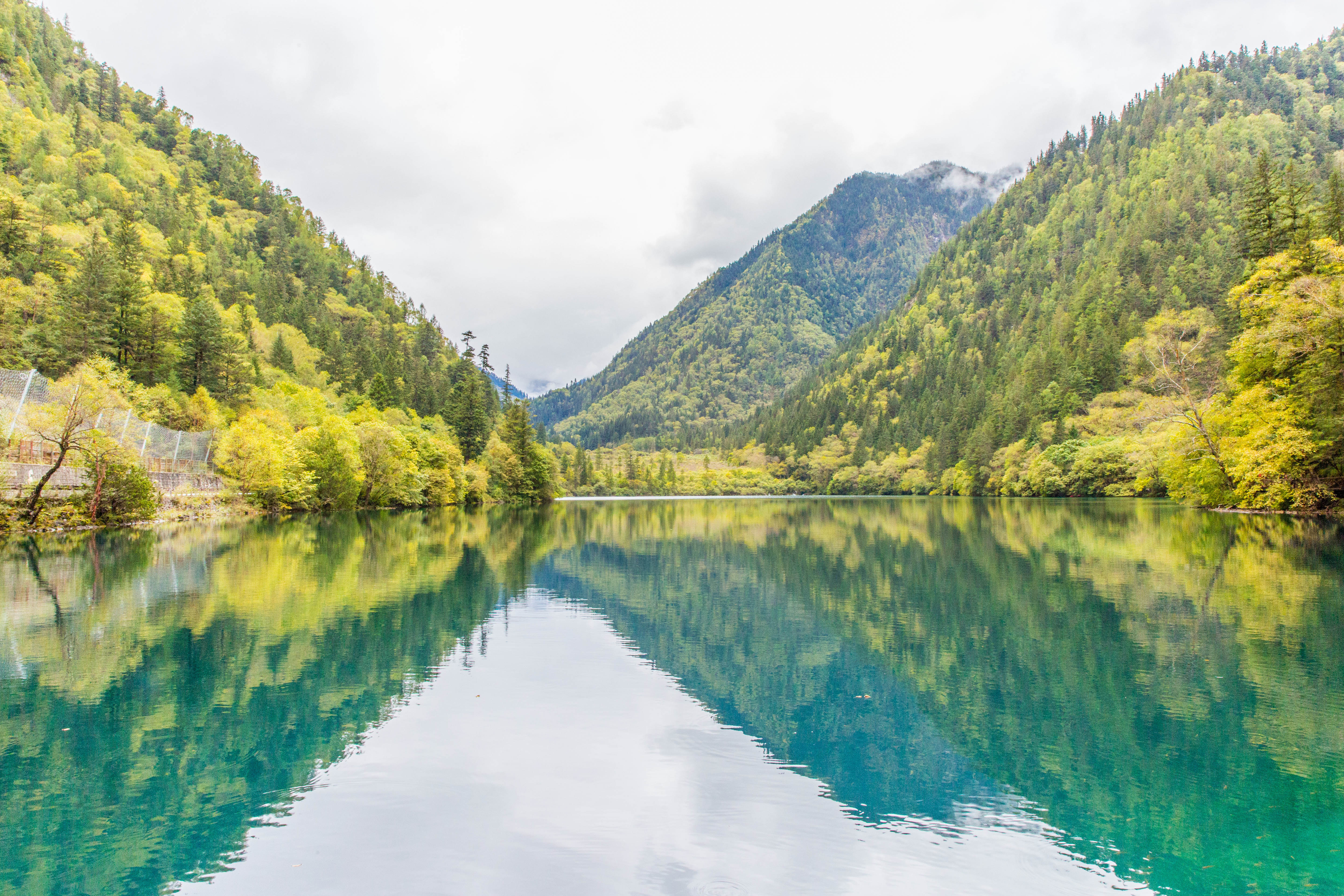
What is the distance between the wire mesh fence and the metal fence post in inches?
0.9

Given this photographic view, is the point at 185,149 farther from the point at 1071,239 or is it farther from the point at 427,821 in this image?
the point at 1071,239

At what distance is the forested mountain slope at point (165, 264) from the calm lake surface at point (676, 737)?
47.1 metres

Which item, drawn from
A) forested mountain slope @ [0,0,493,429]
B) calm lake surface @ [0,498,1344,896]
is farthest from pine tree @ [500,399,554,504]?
calm lake surface @ [0,498,1344,896]

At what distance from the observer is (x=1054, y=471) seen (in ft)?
299

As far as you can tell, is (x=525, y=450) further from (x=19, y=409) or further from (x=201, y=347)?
(x=19, y=409)

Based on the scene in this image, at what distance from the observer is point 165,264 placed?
274ft

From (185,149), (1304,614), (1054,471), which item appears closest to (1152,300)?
(1054,471)

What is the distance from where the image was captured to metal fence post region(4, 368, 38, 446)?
111ft

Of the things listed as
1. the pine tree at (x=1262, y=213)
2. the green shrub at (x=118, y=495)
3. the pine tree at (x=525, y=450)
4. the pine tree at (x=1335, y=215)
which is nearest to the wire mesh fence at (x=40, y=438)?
the green shrub at (x=118, y=495)

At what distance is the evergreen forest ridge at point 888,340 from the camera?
4422cm

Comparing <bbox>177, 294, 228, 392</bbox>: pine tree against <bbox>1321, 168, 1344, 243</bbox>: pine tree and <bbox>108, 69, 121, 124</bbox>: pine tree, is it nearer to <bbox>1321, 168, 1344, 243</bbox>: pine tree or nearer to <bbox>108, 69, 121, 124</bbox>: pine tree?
<bbox>1321, 168, 1344, 243</bbox>: pine tree

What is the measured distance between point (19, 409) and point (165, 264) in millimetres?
60048

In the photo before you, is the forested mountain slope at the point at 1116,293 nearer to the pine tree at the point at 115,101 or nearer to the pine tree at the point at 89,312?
the pine tree at the point at 89,312

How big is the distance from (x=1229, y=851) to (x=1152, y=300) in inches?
4908
